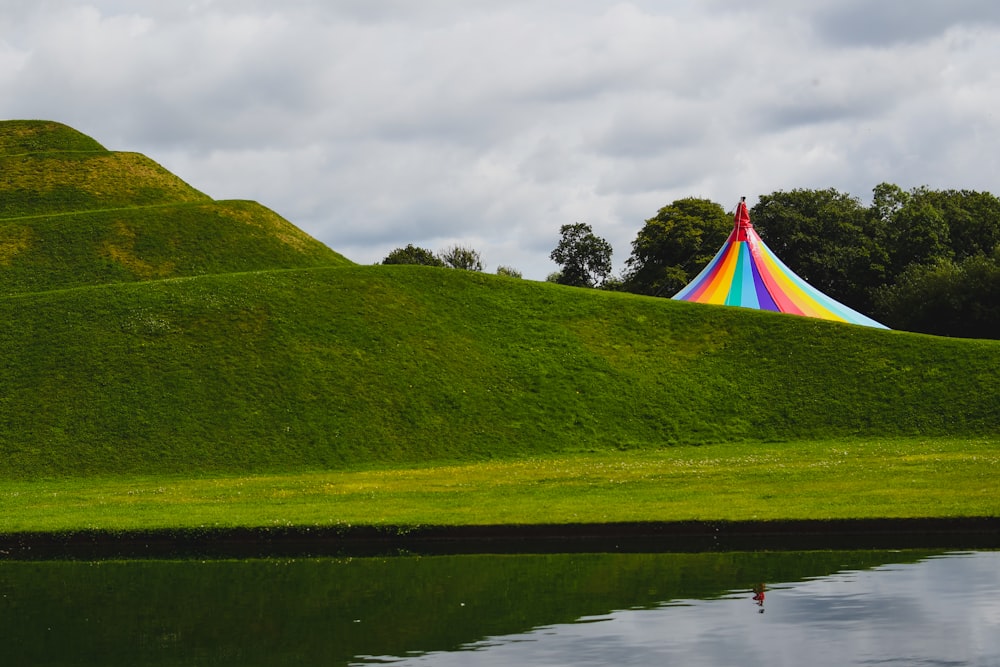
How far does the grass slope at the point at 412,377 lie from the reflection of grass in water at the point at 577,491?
235 centimetres

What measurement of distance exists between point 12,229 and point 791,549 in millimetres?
48894

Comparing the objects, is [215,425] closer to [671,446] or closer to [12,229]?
[671,446]

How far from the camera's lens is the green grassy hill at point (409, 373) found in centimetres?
3747

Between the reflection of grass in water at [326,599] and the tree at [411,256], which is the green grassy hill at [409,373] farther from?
the tree at [411,256]

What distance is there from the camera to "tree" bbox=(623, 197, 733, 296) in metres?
83.6

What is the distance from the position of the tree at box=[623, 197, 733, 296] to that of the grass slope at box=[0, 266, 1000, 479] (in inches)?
1383

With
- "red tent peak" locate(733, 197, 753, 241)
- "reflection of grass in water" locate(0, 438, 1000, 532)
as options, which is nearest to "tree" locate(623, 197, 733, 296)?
"red tent peak" locate(733, 197, 753, 241)

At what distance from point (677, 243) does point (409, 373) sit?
156ft

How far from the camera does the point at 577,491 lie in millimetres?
26625

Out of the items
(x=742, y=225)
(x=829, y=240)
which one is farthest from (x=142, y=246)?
(x=829, y=240)

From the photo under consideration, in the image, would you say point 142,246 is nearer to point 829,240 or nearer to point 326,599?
point 326,599

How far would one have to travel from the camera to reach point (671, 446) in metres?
38.2

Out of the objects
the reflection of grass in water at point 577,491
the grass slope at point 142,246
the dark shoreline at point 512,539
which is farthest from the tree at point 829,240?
the dark shoreline at point 512,539

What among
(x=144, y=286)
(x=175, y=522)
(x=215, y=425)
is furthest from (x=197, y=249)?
(x=175, y=522)
